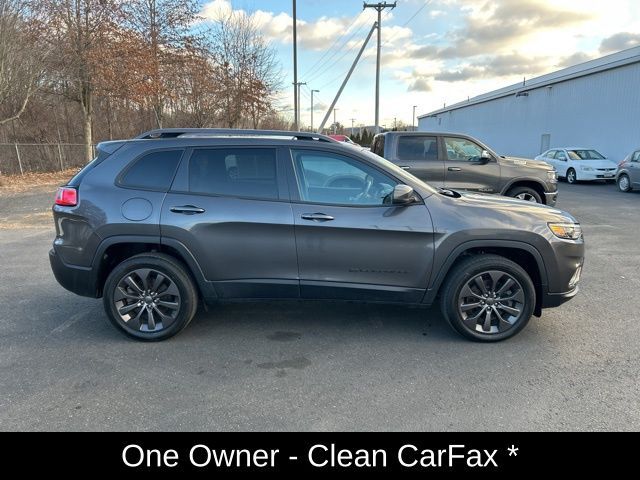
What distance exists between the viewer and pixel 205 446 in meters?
2.55

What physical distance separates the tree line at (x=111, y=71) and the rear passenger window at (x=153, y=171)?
1483 cm

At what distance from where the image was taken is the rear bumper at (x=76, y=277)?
380 centimetres

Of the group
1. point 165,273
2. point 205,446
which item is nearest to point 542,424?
point 205,446

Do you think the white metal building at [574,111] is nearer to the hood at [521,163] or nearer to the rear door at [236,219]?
the hood at [521,163]

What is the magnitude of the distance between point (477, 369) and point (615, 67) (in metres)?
23.4

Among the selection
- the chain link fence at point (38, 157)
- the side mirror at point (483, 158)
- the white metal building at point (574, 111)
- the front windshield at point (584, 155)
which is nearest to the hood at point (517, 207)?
the side mirror at point (483, 158)

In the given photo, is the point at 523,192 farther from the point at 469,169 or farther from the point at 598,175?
the point at 598,175

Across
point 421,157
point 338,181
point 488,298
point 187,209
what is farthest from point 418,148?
point 187,209

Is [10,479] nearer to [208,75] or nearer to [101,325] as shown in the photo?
[101,325]

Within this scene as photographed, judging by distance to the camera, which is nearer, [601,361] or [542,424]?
[542,424]

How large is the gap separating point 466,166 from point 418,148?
1044 mm

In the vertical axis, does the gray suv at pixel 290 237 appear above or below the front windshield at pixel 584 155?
below

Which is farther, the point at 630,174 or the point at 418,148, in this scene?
the point at 630,174

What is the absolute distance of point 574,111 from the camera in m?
24.2
